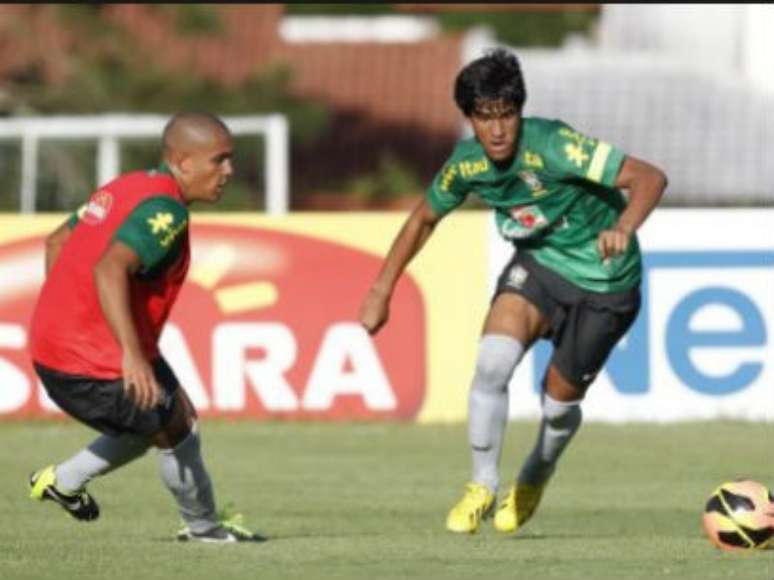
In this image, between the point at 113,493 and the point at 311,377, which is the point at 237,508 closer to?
the point at 113,493

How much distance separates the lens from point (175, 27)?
4378 cm

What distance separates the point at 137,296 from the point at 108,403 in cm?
48

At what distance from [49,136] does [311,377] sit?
14669 millimetres

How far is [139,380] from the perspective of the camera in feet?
37.2

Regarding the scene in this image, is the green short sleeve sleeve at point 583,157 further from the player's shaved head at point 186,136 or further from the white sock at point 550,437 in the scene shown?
the player's shaved head at point 186,136

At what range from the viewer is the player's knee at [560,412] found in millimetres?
13695

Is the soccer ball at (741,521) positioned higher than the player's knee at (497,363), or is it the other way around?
the player's knee at (497,363)

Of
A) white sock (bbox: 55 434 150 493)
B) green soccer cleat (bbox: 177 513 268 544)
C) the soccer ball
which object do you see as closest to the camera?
the soccer ball

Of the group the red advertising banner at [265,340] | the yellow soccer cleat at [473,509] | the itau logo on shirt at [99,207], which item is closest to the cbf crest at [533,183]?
the yellow soccer cleat at [473,509]

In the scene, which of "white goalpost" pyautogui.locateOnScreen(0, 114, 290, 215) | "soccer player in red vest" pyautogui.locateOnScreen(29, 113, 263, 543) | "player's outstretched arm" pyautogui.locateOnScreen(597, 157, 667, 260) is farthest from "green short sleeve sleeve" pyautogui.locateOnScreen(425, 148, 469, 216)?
"white goalpost" pyautogui.locateOnScreen(0, 114, 290, 215)

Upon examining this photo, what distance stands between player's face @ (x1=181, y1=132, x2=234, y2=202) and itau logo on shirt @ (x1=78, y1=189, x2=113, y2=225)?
0.33 metres

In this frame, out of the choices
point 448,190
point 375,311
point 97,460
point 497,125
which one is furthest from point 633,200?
point 97,460

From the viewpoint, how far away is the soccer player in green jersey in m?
12.8

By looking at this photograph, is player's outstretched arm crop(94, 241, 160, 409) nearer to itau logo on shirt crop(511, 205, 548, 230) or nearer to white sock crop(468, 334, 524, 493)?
white sock crop(468, 334, 524, 493)
